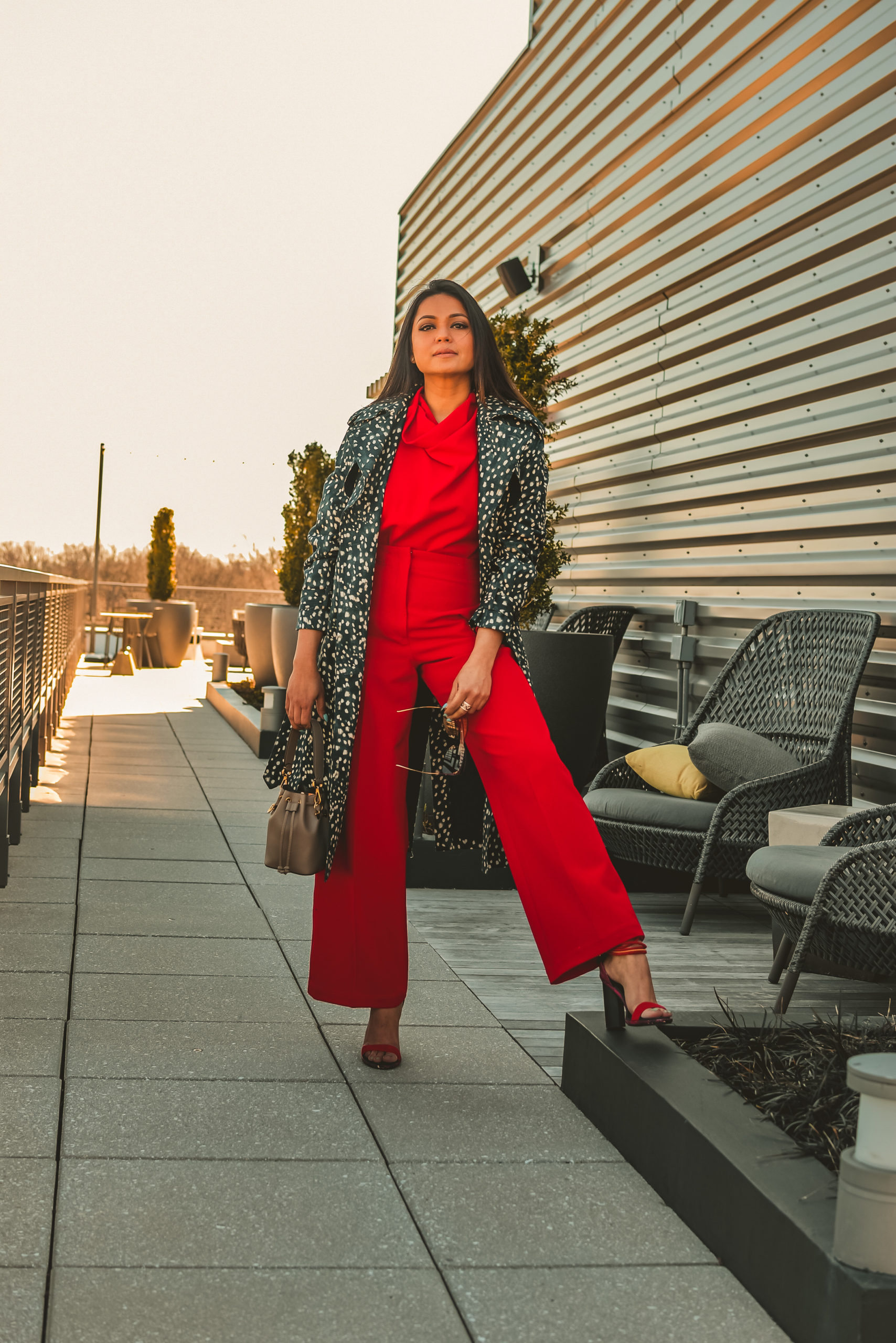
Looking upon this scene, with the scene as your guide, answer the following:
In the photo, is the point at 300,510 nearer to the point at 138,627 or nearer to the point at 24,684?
the point at 24,684

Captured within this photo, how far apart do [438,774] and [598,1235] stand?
3.33 ft

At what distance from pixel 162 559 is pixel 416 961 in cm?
1672

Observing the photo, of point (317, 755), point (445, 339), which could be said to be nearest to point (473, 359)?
point (445, 339)

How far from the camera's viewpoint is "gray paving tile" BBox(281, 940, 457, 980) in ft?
11.0

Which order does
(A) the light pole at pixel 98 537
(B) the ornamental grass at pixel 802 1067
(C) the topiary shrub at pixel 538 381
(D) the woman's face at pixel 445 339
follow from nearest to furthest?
1. (B) the ornamental grass at pixel 802 1067
2. (D) the woman's face at pixel 445 339
3. (C) the topiary shrub at pixel 538 381
4. (A) the light pole at pixel 98 537

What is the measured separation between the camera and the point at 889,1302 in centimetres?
A: 143

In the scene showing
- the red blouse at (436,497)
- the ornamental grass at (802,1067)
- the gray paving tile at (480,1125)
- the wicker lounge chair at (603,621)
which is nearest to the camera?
the ornamental grass at (802,1067)

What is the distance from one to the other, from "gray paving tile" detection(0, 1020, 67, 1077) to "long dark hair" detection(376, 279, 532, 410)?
1.51 m

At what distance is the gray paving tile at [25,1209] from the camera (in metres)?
1.71

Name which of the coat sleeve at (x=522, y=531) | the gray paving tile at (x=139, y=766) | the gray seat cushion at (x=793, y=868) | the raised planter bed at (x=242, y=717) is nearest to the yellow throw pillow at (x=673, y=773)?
the gray seat cushion at (x=793, y=868)

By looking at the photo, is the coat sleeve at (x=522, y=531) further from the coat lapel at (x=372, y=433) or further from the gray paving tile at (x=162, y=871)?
the gray paving tile at (x=162, y=871)

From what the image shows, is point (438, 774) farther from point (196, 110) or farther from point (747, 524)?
point (196, 110)

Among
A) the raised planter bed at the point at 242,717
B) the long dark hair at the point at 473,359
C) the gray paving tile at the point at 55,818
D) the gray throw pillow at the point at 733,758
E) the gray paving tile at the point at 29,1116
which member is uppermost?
the long dark hair at the point at 473,359

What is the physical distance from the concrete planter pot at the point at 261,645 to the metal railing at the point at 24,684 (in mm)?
2794
